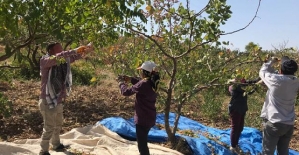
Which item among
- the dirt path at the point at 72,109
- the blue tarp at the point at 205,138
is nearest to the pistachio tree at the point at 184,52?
the blue tarp at the point at 205,138

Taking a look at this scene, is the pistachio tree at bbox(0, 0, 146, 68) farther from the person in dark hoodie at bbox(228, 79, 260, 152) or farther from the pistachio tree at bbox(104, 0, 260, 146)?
the person in dark hoodie at bbox(228, 79, 260, 152)

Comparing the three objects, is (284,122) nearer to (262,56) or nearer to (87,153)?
(262,56)

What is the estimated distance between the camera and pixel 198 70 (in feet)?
14.6

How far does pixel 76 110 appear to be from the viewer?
274 inches

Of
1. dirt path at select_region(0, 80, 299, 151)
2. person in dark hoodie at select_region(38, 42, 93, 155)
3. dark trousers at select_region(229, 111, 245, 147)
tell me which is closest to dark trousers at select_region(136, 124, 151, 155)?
person in dark hoodie at select_region(38, 42, 93, 155)

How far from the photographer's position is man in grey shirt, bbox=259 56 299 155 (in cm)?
362

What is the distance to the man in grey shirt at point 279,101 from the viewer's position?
11.9 feet

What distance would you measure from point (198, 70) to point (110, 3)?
189 cm

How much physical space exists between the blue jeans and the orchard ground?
1725 millimetres

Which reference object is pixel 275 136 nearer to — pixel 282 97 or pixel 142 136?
pixel 282 97

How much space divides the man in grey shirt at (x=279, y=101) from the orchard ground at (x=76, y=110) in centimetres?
176

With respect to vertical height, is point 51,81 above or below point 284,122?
above

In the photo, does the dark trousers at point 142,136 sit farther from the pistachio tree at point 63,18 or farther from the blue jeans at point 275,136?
the blue jeans at point 275,136

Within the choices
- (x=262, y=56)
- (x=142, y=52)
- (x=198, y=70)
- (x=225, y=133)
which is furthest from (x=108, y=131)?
(x=262, y=56)
